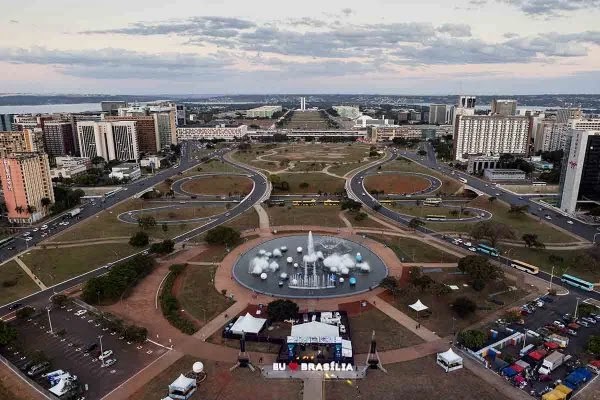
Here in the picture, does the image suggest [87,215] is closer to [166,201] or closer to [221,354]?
[166,201]

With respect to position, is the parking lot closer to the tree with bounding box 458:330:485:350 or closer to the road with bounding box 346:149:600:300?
the tree with bounding box 458:330:485:350

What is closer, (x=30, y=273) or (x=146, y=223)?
(x=30, y=273)

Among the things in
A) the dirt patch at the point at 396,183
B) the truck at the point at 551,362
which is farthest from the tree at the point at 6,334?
the dirt patch at the point at 396,183

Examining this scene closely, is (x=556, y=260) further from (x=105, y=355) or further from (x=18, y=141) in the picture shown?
(x=18, y=141)

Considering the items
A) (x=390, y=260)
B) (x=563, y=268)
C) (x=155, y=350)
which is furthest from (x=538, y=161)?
(x=155, y=350)

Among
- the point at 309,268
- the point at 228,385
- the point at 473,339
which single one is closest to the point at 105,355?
the point at 228,385

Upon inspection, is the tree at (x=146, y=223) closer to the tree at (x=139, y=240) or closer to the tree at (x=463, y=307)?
the tree at (x=139, y=240)

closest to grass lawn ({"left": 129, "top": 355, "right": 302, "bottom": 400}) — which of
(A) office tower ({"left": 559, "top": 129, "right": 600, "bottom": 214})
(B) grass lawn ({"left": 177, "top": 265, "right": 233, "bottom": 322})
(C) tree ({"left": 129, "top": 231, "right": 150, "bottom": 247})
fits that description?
(B) grass lawn ({"left": 177, "top": 265, "right": 233, "bottom": 322})

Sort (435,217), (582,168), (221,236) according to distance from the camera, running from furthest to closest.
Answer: (582,168)
(435,217)
(221,236)
